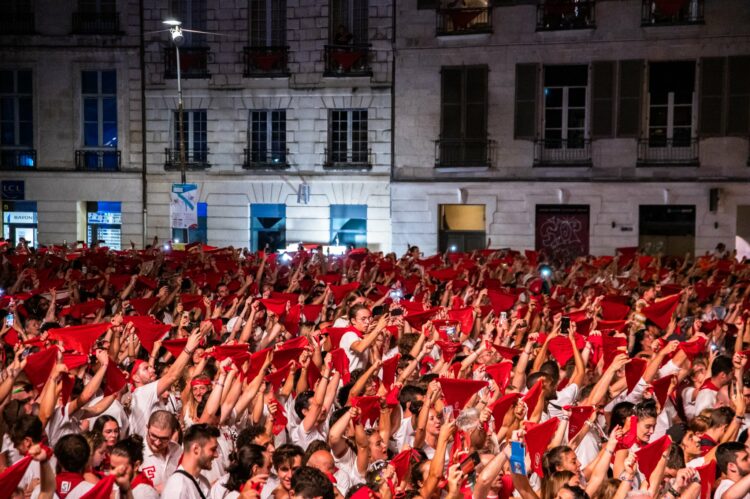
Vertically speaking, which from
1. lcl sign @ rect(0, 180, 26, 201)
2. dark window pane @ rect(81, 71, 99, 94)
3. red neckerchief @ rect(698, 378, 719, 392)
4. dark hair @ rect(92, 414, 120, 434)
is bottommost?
red neckerchief @ rect(698, 378, 719, 392)

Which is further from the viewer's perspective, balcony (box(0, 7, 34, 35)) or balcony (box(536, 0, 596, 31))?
balcony (box(0, 7, 34, 35))

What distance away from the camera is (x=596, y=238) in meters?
26.0

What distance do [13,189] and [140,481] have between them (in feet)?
87.3

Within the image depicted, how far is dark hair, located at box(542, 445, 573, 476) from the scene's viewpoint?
6.19 m

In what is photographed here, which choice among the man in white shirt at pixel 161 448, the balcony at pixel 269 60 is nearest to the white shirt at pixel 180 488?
the man in white shirt at pixel 161 448

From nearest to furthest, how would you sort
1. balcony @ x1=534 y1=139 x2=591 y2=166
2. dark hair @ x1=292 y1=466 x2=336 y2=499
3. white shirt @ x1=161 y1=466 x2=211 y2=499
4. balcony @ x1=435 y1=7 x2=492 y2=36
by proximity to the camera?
dark hair @ x1=292 y1=466 x2=336 y2=499 → white shirt @ x1=161 y1=466 x2=211 y2=499 → balcony @ x1=534 y1=139 x2=591 y2=166 → balcony @ x1=435 y1=7 x2=492 y2=36

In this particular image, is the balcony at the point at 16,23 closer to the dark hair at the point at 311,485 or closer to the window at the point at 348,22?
the window at the point at 348,22

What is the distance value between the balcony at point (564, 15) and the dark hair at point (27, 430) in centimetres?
2238

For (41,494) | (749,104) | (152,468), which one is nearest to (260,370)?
(152,468)

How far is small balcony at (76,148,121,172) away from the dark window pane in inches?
79.9

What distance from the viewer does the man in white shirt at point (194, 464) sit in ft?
19.1

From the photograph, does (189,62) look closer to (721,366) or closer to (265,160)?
(265,160)

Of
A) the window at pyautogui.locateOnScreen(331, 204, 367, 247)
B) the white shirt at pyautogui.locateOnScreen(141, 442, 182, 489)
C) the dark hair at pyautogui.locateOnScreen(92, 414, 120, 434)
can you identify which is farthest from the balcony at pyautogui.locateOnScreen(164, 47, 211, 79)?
the white shirt at pyautogui.locateOnScreen(141, 442, 182, 489)

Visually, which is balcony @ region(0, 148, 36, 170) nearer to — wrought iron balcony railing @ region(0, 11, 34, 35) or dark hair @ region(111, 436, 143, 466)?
wrought iron balcony railing @ region(0, 11, 34, 35)
